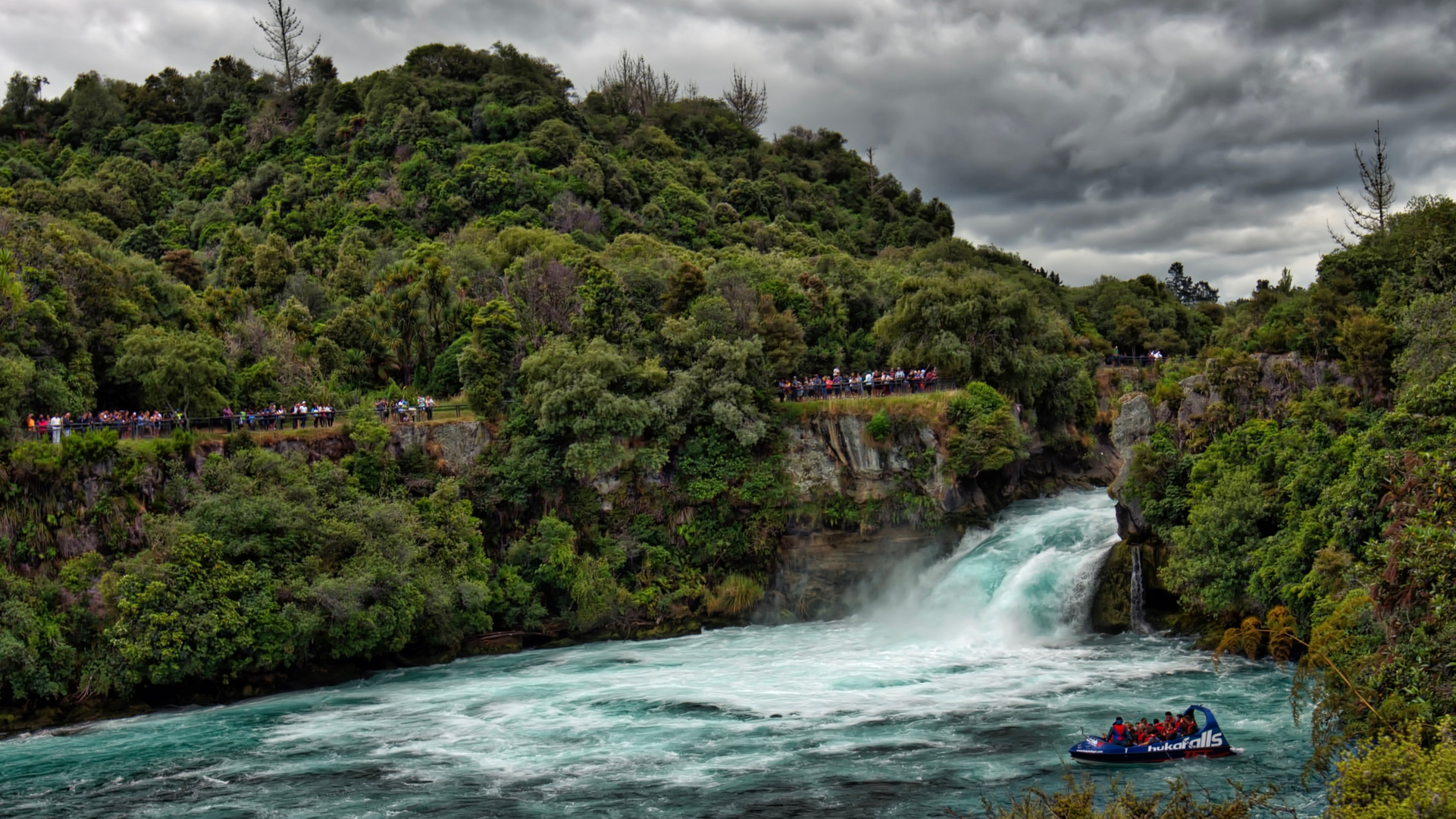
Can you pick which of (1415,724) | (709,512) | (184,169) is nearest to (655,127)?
(184,169)

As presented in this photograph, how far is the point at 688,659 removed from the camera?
40.4 metres

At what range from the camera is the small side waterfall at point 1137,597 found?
40.7 m

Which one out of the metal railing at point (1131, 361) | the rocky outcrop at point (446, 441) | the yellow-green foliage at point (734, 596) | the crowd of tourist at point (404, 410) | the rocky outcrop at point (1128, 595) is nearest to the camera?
the rocky outcrop at point (1128, 595)

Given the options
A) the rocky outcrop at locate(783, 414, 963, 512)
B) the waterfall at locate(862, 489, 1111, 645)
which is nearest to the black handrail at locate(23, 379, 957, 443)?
the rocky outcrop at locate(783, 414, 963, 512)

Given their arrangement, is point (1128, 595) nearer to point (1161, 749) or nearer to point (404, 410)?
point (1161, 749)

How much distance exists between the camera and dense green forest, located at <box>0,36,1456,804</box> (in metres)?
32.9

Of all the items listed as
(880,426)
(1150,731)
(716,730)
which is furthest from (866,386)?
(1150,731)

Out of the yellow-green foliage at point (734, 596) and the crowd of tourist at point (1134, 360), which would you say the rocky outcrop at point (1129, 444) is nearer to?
the yellow-green foliage at point (734, 596)

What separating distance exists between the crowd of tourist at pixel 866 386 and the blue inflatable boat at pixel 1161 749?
2470cm

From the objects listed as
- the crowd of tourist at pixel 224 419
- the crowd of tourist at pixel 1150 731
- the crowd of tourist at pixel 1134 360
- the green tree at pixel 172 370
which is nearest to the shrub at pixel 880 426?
the crowd of tourist at pixel 224 419

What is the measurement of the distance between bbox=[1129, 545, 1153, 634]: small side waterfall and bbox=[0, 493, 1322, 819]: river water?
163 cm

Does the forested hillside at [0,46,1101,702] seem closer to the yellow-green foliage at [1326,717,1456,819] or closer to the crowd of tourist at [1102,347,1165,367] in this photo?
the crowd of tourist at [1102,347,1165,367]

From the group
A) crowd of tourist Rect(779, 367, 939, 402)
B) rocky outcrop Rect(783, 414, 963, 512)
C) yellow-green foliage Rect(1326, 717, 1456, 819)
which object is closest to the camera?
yellow-green foliage Rect(1326, 717, 1456, 819)

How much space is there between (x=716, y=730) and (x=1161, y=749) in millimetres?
11695
